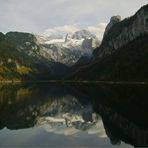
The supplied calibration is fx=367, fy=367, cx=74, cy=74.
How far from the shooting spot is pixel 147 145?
151 ft

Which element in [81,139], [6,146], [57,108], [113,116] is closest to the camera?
[6,146]

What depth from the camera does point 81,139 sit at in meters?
55.8

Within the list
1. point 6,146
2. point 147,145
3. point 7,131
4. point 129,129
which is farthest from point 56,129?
point 147,145

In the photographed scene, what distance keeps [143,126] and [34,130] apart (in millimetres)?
20452

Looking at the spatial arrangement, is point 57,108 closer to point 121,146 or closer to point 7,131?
point 7,131

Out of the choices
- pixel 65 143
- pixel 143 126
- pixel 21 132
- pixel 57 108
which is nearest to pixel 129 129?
pixel 143 126

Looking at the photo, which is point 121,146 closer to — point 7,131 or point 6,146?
point 6,146

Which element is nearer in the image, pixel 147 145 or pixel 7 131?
pixel 147 145

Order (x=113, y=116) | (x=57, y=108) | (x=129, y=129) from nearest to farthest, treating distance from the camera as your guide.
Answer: (x=129, y=129), (x=113, y=116), (x=57, y=108)

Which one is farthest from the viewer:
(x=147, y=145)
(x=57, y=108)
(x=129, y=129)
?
(x=57, y=108)

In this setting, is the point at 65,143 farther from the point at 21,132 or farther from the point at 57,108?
the point at 57,108

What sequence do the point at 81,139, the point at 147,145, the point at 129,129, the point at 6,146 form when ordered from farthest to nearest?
the point at 129,129
the point at 81,139
the point at 6,146
the point at 147,145

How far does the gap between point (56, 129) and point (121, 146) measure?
23546 millimetres

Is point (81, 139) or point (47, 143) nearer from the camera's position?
point (47, 143)
